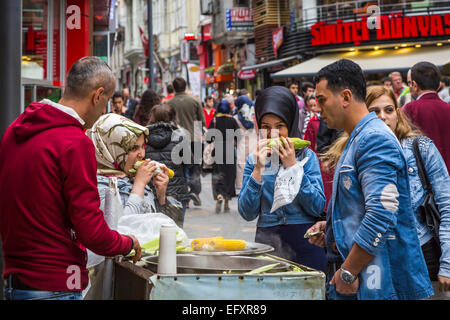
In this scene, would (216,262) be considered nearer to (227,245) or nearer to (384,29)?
(227,245)

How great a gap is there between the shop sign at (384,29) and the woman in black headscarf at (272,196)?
758 inches

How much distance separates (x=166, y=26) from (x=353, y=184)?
3834cm

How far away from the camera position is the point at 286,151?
3482 millimetres

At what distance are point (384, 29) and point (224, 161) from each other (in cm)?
1281

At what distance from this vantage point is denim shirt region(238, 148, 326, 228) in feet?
11.9

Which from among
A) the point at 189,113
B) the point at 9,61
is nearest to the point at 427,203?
the point at 9,61

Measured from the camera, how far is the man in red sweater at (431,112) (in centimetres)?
500

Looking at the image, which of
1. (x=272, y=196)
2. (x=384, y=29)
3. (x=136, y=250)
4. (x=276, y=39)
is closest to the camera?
(x=136, y=250)

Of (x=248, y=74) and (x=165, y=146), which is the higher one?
(x=248, y=74)

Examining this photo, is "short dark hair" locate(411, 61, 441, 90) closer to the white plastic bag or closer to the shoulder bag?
the shoulder bag

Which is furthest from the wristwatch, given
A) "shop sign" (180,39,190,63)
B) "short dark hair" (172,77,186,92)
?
"shop sign" (180,39,190,63)

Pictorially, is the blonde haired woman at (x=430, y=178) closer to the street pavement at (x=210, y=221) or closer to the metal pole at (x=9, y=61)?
the metal pole at (x=9, y=61)
